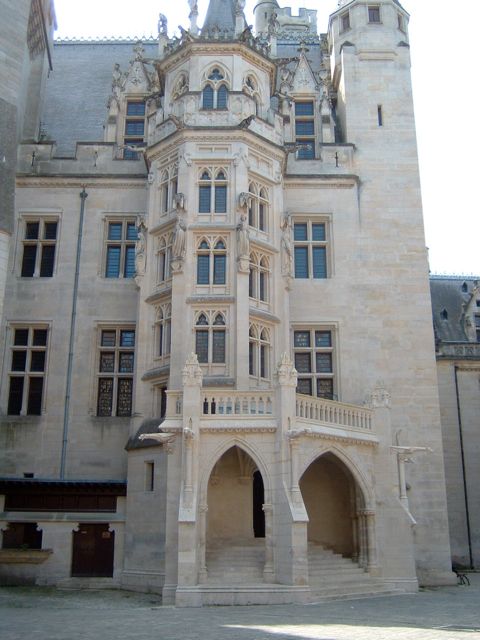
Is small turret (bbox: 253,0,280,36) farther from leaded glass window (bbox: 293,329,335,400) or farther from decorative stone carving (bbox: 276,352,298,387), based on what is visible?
decorative stone carving (bbox: 276,352,298,387)

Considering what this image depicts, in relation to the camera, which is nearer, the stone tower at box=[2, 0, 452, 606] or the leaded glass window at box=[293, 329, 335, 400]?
the stone tower at box=[2, 0, 452, 606]

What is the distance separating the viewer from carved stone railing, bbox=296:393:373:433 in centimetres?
1920

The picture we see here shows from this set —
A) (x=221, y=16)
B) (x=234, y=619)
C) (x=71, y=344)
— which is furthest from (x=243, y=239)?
(x=234, y=619)

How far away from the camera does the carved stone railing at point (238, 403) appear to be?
62.1 ft

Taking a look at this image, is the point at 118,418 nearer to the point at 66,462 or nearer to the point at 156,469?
the point at 66,462

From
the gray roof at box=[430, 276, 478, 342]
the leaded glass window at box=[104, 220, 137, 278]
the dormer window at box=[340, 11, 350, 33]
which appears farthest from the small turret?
the leaded glass window at box=[104, 220, 137, 278]

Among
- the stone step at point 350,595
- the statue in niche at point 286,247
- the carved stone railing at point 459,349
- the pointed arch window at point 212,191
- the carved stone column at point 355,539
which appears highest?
the pointed arch window at point 212,191

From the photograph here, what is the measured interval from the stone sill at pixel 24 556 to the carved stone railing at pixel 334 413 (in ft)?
30.3

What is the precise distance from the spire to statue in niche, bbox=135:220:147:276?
25.2 feet

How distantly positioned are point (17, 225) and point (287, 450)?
48.7ft

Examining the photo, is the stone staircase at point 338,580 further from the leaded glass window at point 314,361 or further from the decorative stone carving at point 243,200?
the decorative stone carving at point 243,200

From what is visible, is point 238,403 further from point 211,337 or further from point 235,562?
point 235,562

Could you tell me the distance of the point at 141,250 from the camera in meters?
24.8

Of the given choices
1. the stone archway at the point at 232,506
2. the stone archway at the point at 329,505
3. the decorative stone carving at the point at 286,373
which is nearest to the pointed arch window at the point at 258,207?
the decorative stone carving at the point at 286,373
